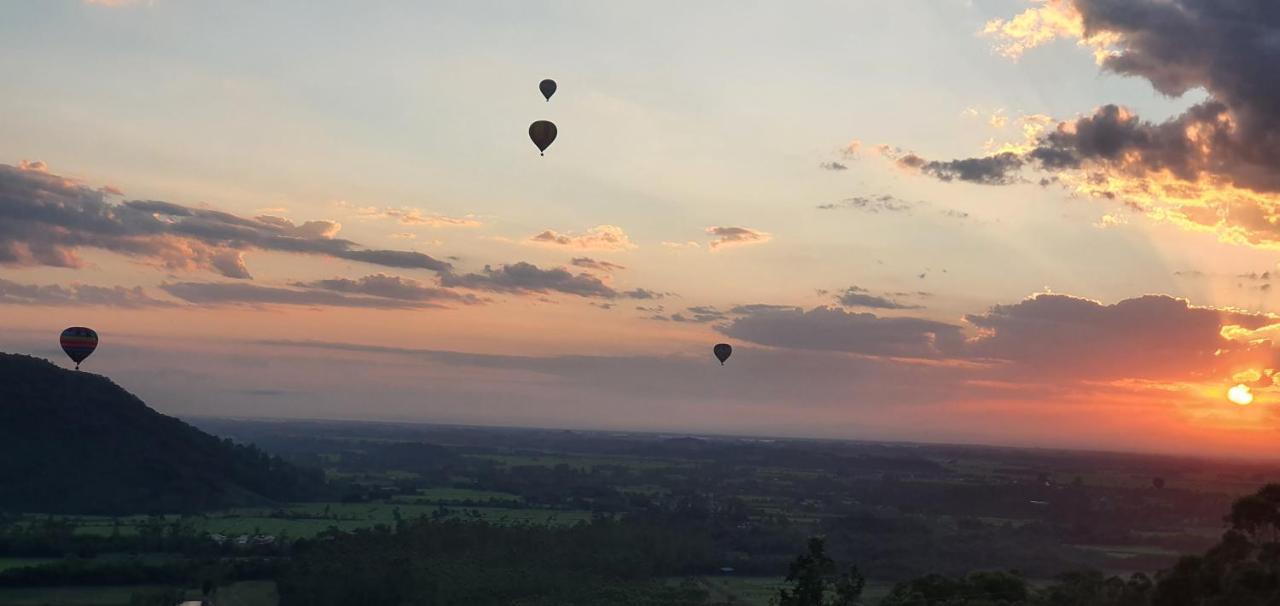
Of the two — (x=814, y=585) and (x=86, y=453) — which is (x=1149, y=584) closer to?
(x=814, y=585)

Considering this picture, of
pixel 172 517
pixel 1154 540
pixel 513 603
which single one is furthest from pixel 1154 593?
pixel 172 517

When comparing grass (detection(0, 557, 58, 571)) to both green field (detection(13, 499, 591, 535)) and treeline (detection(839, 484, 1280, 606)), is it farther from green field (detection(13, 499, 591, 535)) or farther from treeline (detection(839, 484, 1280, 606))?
treeline (detection(839, 484, 1280, 606))

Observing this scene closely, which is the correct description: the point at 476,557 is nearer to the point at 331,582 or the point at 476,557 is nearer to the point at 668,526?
the point at 331,582

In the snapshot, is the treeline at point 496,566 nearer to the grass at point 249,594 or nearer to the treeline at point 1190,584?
the grass at point 249,594

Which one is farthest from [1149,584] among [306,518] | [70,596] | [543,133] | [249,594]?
[306,518]

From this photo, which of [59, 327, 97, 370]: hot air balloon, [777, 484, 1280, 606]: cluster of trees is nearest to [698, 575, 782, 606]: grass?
[777, 484, 1280, 606]: cluster of trees
